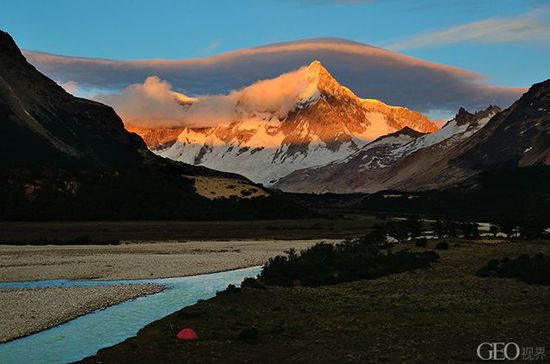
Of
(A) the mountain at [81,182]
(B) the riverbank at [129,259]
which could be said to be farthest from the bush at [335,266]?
(A) the mountain at [81,182]

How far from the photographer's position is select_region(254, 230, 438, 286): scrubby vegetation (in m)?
49.9

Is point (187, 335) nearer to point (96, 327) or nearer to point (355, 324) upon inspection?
point (96, 327)

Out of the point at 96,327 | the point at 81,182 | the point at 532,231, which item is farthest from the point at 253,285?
the point at 81,182

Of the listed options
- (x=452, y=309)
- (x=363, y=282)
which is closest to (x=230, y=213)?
(x=363, y=282)

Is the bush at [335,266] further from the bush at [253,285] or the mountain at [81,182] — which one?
the mountain at [81,182]

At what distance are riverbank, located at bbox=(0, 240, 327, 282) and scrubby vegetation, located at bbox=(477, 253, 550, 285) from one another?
24.4 meters

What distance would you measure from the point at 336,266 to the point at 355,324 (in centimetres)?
2456

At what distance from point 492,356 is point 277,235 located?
327 ft

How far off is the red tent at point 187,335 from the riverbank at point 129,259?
29264 millimetres

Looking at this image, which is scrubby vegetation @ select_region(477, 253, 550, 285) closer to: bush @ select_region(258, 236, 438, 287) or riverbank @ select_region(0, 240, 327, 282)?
bush @ select_region(258, 236, 438, 287)

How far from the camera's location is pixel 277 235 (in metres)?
125

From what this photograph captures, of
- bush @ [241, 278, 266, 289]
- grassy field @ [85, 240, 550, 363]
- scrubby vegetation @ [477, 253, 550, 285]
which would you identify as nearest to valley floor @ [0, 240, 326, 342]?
bush @ [241, 278, 266, 289]

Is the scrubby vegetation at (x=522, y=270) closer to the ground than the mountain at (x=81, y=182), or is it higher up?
closer to the ground

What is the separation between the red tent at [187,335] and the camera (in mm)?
30328
